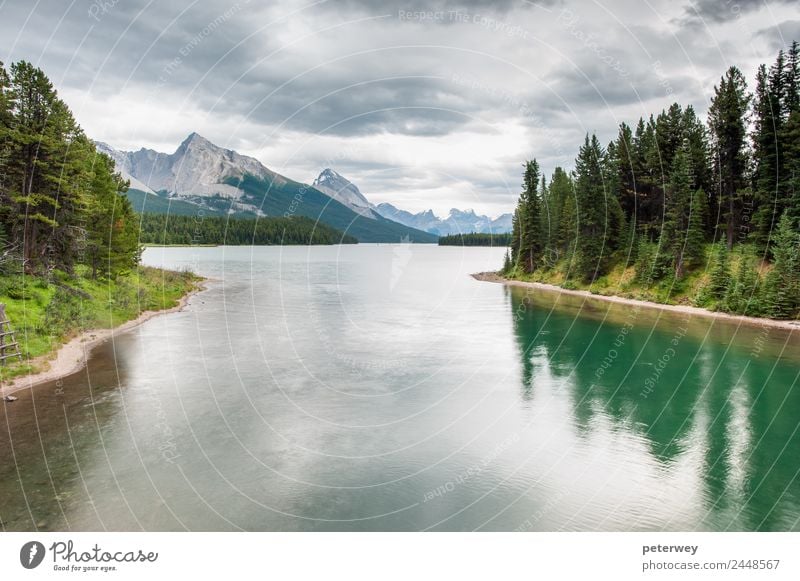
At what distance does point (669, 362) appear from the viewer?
43000mm

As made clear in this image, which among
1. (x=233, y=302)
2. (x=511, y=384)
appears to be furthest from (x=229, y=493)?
(x=233, y=302)

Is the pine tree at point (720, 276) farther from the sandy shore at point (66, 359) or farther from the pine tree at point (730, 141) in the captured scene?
the sandy shore at point (66, 359)

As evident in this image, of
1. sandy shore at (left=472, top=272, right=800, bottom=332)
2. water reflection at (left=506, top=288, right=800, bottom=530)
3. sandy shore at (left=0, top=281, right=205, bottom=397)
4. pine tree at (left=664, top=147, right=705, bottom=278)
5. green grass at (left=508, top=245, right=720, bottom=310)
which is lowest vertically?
sandy shore at (left=0, top=281, right=205, bottom=397)

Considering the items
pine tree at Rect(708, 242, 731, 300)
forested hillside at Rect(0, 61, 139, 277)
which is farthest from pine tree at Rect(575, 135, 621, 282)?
forested hillside at Rect(0, 61, 139, 277)

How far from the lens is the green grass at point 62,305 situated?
120 ft

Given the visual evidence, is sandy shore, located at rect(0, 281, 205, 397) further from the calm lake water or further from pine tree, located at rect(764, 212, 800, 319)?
pine tree, located at rect(764, 212, 800, 319)

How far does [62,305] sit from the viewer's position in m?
46.2

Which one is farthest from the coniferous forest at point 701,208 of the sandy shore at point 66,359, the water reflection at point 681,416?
the sandy shore at point 66,359

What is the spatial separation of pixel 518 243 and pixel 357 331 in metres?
79.8

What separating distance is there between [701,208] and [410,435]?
67926 millimetres

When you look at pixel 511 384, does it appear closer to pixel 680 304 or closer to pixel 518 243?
pixel 680 304

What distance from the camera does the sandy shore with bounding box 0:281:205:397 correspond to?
31609 millimetres

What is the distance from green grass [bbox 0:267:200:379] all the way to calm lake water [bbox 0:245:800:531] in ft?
11.0

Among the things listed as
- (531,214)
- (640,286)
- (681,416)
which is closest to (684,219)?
(640,286)
